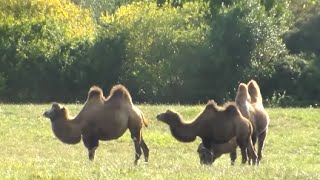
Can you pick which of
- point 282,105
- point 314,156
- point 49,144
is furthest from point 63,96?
point 314,156

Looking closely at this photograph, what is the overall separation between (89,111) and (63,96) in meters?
31.4

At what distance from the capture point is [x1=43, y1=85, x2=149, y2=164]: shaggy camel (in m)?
17.6

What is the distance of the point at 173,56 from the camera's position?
159ft

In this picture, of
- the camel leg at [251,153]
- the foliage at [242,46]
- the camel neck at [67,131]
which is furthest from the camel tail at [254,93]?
the foliage at [242,46]

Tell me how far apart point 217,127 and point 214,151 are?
60cm

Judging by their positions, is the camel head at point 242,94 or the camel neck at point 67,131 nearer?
the camel neck at point 67,131

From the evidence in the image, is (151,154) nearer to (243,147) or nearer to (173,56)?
(243,147)

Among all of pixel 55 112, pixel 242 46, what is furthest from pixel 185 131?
pixel 242 46

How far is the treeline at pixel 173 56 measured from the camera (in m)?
46.5

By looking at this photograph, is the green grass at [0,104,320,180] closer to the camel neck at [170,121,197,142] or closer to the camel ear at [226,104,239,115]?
the camel neck at [170,121,197,142]

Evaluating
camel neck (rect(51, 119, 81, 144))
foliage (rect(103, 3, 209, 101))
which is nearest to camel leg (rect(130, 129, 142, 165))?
camel neck (rect(51, 119, 81, 144))

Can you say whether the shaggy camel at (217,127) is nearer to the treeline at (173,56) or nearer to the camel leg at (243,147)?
the camel leg at (243,147)

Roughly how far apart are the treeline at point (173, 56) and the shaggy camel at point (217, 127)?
27.3 m

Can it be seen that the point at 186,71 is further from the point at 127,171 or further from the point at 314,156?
the point at 127,171
